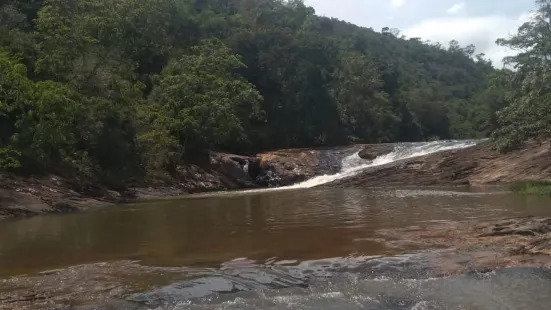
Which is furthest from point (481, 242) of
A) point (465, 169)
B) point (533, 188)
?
point (465, 169)

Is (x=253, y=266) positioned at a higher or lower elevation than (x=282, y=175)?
higher

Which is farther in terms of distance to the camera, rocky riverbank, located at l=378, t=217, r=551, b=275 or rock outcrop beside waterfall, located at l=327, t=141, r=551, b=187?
rock outcrop beside waterfall, located at l=327, t=141, r=551, b=187

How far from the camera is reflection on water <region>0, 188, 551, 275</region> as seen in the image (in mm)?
9266

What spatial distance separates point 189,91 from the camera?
35094 millimetres

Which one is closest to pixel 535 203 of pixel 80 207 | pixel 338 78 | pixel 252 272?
pixel 252 272

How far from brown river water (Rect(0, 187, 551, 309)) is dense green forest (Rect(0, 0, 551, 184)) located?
319 inches

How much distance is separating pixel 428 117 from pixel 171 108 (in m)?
48.9

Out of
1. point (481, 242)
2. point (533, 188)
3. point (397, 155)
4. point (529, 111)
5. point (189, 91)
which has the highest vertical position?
point (189, 91)

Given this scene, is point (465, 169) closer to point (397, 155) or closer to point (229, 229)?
point (397, 155)

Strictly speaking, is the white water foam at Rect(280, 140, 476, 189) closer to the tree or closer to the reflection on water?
the tree

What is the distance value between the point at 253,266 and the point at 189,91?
92.6 ft

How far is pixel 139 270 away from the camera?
8016 mm

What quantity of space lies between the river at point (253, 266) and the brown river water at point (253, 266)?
0.07 ft

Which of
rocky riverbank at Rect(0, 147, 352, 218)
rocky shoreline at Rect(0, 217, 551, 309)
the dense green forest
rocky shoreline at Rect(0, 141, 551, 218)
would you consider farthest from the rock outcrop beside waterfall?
rocky shoreline at Rect(0, 217, 551, 309)
